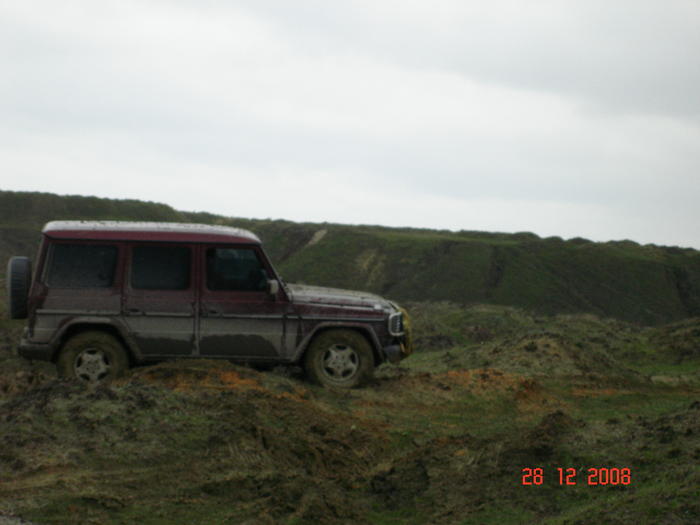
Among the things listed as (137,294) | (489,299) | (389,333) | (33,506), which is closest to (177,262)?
(137,294)

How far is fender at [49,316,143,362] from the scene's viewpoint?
36.4ft

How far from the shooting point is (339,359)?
11.9 metres

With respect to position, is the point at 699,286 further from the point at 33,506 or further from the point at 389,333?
the point at 33,506

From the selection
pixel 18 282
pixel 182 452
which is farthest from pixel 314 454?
pixel 18 282

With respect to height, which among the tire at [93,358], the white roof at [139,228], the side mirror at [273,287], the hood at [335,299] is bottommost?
the tire at [93,358]

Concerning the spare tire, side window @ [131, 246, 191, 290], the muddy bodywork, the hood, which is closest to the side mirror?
the muddy bodywork

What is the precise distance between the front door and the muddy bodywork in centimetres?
1

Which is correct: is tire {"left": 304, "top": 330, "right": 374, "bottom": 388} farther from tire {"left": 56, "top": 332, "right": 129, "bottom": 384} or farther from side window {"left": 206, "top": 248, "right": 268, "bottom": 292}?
tire {"left": 56, "top": 332, "right": 129, "bottom": 384}

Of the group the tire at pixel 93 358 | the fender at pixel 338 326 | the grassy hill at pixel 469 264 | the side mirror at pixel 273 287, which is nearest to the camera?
the tire at pixel 93 358

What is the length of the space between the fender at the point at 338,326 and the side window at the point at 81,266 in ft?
8.78

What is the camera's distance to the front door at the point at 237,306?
11.4 m

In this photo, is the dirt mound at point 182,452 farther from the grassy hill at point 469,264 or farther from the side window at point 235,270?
the grassy hill at point 469,264
